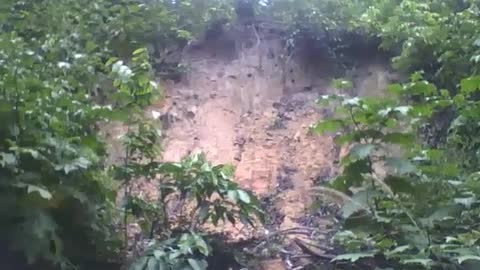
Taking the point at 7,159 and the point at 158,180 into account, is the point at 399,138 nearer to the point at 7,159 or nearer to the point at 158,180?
the point at 158,180

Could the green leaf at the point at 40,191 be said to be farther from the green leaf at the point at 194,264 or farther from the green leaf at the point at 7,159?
the green leaf at the point at 194,264

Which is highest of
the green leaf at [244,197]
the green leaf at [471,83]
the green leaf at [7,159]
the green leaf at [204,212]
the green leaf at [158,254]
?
the green leaf at [471,83]

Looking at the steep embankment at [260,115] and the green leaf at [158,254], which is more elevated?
the steep embankment at [260,115]

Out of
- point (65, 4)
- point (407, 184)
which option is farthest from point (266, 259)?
point (65, 4)

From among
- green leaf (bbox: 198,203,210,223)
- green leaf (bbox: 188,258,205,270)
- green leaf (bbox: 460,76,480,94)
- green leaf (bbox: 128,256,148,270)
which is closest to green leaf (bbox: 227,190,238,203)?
green leaf (bbox: 198,203,210,223)

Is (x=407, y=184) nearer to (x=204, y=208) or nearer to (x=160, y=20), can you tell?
(x=204, y=208)

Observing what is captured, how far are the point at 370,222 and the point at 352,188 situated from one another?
22cm

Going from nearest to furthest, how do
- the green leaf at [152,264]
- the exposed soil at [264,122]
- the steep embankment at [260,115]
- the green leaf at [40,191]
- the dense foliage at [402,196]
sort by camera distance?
the green leaf at [40,191] → the dense foliage at [402,196] → the green leaf at [152,264] → the exposed soil at [264,122] → the steep embankment at [260,115]

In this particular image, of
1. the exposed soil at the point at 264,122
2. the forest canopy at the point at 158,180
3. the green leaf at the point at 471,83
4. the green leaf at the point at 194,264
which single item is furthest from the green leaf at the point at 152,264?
the green leaf at the point at 471,83

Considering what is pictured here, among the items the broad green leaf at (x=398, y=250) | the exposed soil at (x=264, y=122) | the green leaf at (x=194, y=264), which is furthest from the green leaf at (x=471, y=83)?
the green leaf at (x=194, y=264)

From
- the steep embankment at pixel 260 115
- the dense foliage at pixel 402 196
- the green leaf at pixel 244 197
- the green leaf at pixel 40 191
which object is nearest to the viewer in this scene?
the green leaf at pixel 40 191

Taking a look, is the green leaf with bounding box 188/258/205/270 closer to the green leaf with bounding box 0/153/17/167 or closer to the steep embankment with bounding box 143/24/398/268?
the steep embankment with bounding box 143/24/398/268

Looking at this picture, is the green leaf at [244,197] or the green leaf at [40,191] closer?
the green leaf at [40,191]

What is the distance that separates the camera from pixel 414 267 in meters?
2.62
